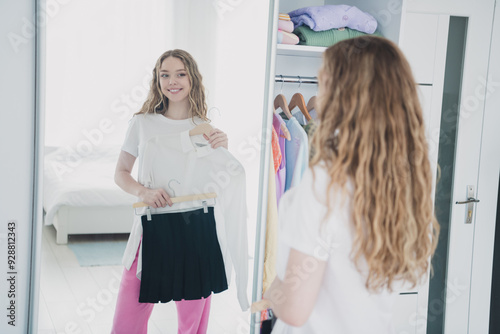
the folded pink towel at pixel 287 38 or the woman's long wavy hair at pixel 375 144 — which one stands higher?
the folded pink towel at pixel 287 38

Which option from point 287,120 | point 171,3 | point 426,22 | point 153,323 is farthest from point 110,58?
point 426,22

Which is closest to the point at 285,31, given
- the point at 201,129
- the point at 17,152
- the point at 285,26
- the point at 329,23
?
the point at 285,26

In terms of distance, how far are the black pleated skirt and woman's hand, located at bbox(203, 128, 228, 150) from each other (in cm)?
27

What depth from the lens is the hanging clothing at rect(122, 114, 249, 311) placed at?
1983 millimetres

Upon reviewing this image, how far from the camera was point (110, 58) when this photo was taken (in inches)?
75.5

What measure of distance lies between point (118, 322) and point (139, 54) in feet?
3.56

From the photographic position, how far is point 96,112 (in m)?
1.92

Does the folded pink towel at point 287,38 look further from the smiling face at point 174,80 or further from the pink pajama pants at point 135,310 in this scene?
the pink pajama pants at point 135,310

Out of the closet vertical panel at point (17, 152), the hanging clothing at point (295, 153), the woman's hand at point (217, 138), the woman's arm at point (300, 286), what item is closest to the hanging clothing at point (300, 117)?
the hanging clothing at point (295, 153)

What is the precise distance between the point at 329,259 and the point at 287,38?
1440 mm

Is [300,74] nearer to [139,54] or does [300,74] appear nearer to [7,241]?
[139,54]

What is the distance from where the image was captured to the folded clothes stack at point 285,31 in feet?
7.63

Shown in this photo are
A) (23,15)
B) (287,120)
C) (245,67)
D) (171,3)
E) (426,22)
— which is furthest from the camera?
(426,22)

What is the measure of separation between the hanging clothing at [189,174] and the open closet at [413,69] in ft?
0.45
